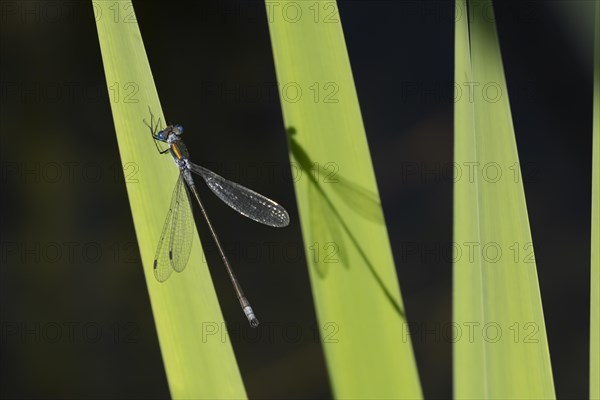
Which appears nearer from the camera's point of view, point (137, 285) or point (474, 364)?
point (474, 364)

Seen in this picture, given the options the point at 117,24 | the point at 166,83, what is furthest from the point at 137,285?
the point at 117,24

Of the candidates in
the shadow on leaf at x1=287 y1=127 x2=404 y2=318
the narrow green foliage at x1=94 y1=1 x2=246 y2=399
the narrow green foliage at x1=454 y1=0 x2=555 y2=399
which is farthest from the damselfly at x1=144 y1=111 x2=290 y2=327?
the narrow green foliage at x1=454 y1=0 x2=555 y2=399

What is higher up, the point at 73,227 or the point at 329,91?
the point at 329,91

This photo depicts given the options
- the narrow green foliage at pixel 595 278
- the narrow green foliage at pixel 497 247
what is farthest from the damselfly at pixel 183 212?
the narrow green foliage at pixel 595 278

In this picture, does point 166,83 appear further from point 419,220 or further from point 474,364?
point 474,364

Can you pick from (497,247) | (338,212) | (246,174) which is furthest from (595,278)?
(246,174)

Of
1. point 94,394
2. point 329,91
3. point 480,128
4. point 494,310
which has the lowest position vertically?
point 94,394
